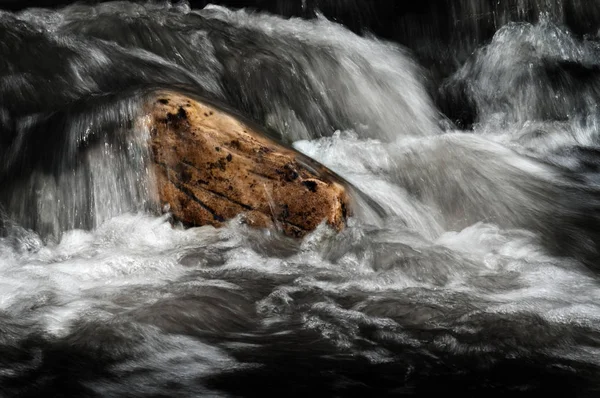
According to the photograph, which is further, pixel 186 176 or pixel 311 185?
pixel 186 176

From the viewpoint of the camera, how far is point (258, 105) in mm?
7004

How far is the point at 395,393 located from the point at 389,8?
656 centimetres

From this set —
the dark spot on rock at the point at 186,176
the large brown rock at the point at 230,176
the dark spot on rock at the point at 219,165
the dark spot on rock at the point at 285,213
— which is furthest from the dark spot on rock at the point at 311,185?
the dark spot on rock at the point at 186,176

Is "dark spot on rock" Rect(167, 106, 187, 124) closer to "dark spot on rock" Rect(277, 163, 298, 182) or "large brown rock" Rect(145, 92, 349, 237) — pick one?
"large brown rock" Rect(145, 92, 349, 237)

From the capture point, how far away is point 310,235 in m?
5.07

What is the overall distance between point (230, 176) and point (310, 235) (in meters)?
0.60

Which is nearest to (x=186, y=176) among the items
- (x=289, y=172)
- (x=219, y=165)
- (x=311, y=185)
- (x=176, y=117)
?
(x=219, y=165)

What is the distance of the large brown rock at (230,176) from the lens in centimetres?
516

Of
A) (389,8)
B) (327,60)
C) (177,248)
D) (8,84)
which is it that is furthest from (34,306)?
(389,8)

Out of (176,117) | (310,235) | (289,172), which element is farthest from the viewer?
(176,117)

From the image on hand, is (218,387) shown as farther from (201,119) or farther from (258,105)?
(258,105)

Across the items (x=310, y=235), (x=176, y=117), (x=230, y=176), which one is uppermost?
(x=176, y=117)

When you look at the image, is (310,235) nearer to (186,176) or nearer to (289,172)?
(289,172)

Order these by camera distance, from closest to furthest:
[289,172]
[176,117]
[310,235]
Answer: [310,235] → [289,172] → [176,117]
